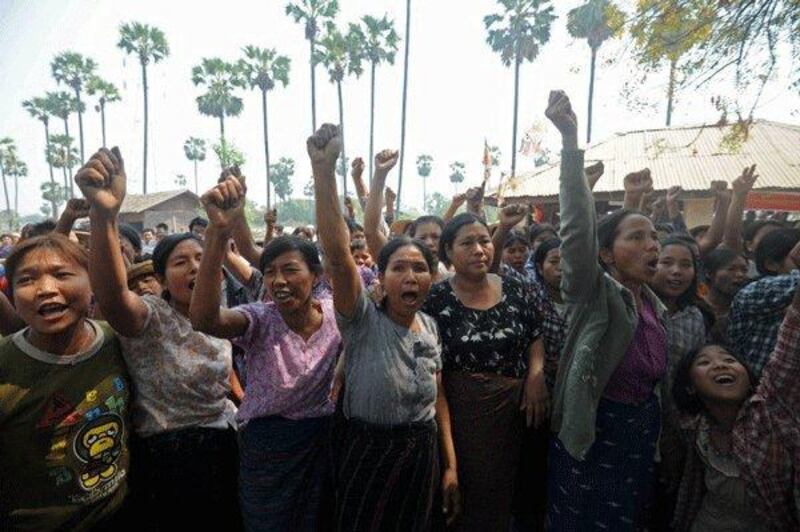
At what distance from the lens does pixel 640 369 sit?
7.50 ft

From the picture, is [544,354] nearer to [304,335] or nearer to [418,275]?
[418,275]

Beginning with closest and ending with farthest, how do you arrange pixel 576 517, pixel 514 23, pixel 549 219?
pixel 576 517
pixel 549 219
pixel 514 23

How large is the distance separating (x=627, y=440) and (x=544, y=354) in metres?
0.59

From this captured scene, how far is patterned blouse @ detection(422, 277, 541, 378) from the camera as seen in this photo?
239 cm

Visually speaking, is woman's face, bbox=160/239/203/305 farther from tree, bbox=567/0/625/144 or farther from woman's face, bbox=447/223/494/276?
tree, bbox=567/0/625/144

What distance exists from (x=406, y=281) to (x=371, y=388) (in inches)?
19.8

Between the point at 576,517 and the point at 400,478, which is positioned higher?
the point at 400,478

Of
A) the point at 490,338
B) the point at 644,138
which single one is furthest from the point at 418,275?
the point at 644,138

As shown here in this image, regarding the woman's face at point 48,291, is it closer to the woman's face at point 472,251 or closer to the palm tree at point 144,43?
the woman's face at point 472,251

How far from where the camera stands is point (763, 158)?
13719 millimetres

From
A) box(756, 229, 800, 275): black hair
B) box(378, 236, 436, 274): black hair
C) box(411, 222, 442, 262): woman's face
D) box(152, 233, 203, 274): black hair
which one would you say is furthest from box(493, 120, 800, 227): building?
box(152, 233, 203, 274): black hair

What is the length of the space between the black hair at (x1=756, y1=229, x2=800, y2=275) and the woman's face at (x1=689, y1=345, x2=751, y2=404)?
1.31m

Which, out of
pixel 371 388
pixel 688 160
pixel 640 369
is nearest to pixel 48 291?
pixel 371 388

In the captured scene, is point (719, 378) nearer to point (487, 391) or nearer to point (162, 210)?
point (487, 391)
